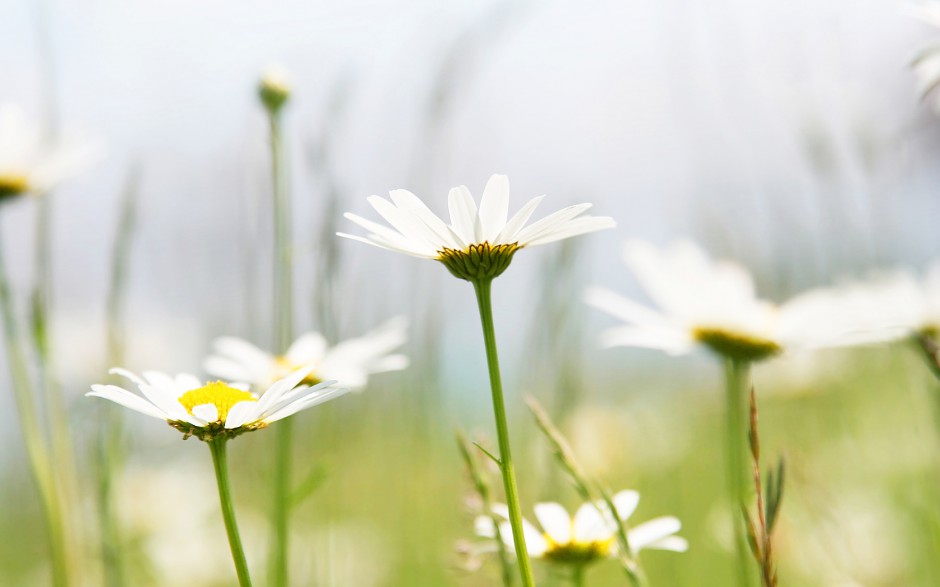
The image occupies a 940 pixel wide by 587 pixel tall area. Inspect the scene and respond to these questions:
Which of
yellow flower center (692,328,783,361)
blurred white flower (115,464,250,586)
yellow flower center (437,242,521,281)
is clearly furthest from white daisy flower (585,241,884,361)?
blurred white flower (115,464,250,586)

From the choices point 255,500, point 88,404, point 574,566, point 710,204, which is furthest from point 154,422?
point 574,566

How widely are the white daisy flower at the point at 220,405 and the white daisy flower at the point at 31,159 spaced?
0.82 meters

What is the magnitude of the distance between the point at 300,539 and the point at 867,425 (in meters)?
1.54

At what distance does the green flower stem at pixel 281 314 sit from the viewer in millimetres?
938

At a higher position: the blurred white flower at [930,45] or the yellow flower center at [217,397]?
the blurred white flower at [930,45]

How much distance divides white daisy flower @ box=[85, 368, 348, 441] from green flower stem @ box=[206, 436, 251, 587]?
0.05 feet

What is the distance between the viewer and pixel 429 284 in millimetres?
1560

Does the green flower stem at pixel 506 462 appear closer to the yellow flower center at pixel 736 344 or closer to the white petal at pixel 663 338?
the white petal at pixel 663 338

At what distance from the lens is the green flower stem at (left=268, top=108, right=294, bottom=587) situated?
938mm

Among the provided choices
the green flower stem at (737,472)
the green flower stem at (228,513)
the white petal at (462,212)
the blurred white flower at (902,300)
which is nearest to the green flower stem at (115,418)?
the green flower stem at (228,513)

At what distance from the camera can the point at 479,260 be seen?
663 millimetres

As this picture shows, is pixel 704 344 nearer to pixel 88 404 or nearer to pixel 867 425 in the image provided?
pixel 88 404

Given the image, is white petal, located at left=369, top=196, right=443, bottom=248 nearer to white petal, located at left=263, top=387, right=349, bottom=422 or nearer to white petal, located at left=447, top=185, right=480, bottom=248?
white petal, located at left=447, top=185, right=480, bottom=248

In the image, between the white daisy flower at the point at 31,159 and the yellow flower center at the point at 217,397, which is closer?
the yellow flower center at the point at 217,397
